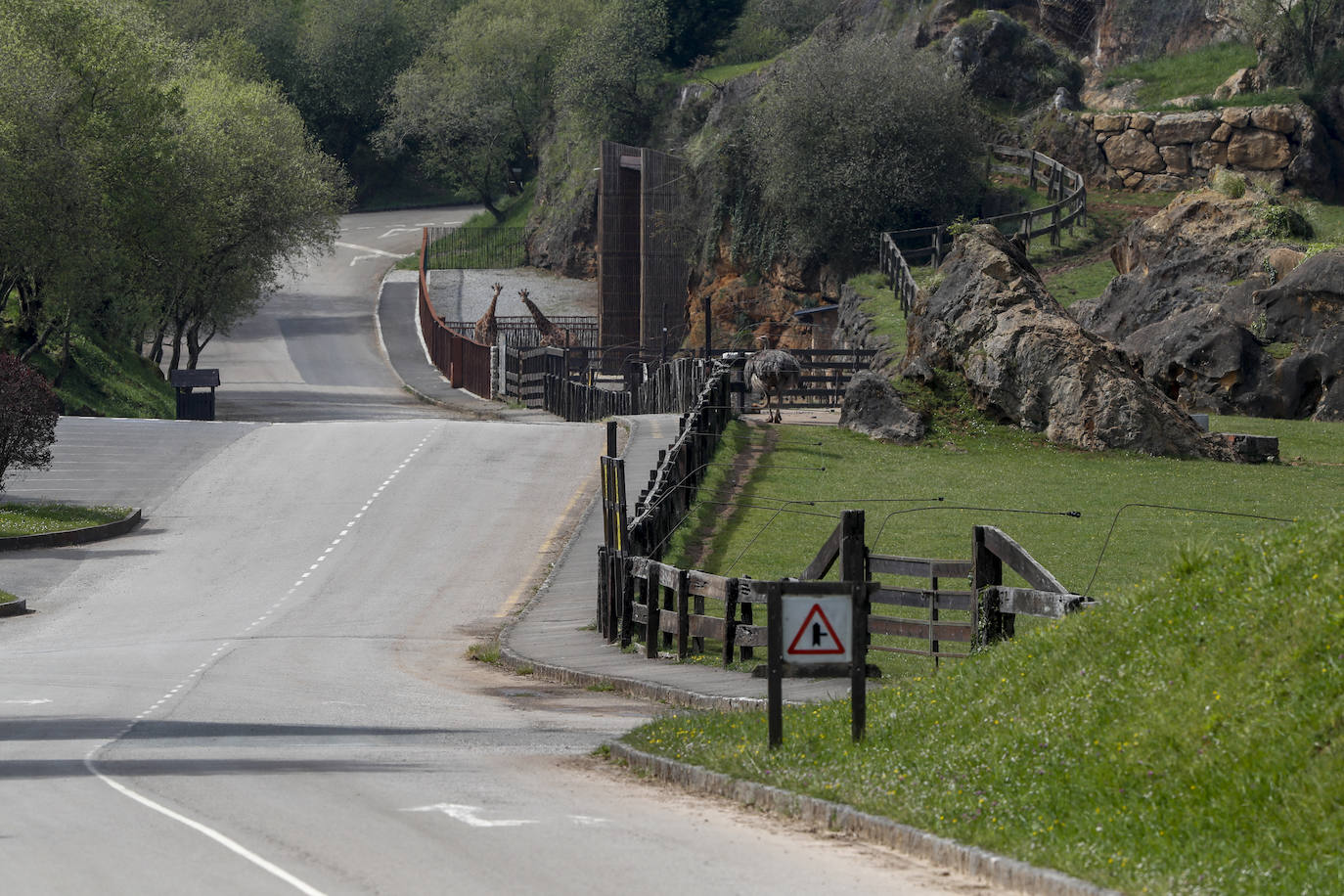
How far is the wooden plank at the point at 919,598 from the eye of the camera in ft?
49.9

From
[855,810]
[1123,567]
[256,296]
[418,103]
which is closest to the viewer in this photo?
[855,810]

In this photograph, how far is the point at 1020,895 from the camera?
781 centimetres

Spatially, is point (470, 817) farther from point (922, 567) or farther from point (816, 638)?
point (922, 567)

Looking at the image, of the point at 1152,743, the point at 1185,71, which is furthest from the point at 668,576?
the point at 1185,71

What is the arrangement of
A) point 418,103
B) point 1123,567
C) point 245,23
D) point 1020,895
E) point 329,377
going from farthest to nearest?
point 245,23 → point 418,103 → point 329,377 → point 1123,567 → point 1020,895

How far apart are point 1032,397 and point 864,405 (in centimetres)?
380

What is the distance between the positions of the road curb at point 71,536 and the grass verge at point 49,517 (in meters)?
0.16

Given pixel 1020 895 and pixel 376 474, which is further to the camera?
pixel 376 474

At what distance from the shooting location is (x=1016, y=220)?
193 feet

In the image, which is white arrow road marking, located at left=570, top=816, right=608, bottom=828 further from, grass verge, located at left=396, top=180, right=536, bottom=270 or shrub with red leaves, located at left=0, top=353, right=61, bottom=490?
grass verge, located at left=396, top=180, right=536, bottom=270

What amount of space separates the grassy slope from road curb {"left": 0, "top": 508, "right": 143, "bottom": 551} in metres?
22.5

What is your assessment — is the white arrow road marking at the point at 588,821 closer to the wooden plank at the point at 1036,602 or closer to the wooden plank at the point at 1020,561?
the wooden plank at the point at 1036,602

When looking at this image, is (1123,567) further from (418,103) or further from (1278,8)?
(418,103)

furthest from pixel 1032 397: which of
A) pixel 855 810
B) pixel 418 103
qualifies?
pixel 418 103
